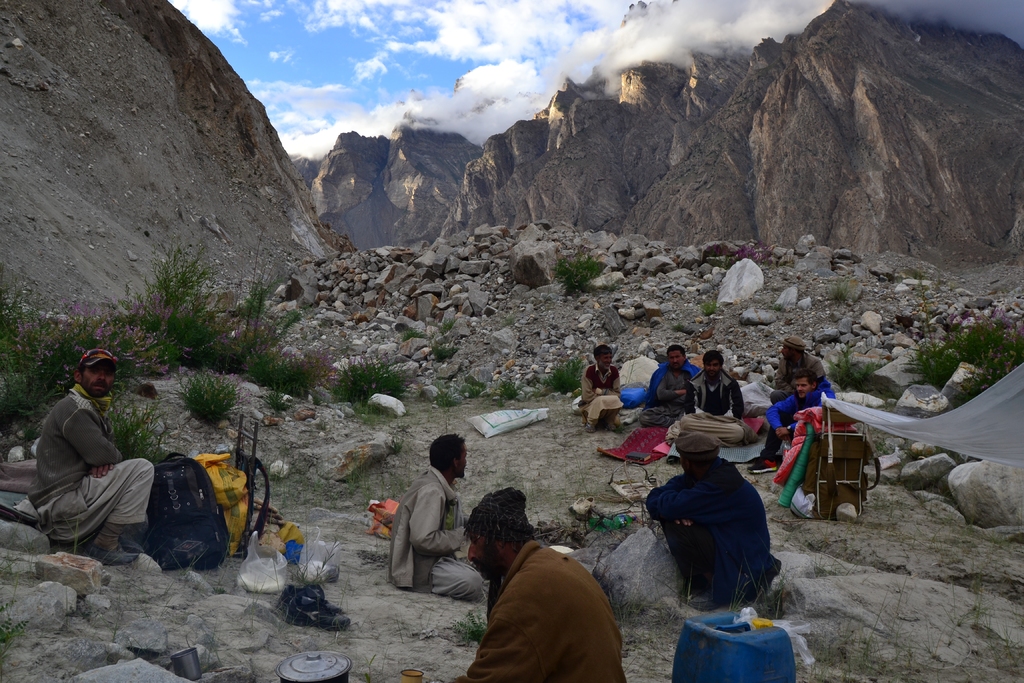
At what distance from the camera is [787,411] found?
19.2 ft

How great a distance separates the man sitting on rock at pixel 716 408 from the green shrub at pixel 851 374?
186 centimetres

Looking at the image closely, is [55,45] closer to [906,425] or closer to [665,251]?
[665,251]

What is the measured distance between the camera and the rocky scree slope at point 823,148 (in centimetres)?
5328

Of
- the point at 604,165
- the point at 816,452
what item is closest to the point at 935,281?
the point at 816,452

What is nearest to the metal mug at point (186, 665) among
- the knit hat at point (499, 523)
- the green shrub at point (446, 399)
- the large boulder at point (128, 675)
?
the large boulder at point (128, 675)

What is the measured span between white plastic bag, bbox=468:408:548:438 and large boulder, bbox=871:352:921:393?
3.81 meters

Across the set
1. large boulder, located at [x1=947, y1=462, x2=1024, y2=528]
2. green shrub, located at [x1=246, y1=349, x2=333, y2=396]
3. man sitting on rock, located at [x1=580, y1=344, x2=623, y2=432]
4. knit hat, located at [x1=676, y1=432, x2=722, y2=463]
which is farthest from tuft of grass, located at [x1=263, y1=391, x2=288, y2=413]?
large boulder, located at [x1=947, y1=462, x2=1024, y2=528]

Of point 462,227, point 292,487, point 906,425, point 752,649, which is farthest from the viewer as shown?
point 462,227

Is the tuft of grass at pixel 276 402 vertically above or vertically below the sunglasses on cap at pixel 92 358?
below

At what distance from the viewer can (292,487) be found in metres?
5.80

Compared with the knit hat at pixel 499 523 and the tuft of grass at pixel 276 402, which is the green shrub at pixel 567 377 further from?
the knit hat at pixel 499 523

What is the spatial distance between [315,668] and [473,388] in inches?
293

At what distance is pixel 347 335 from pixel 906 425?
10676mm

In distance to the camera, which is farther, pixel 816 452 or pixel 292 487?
pixel 292 487
